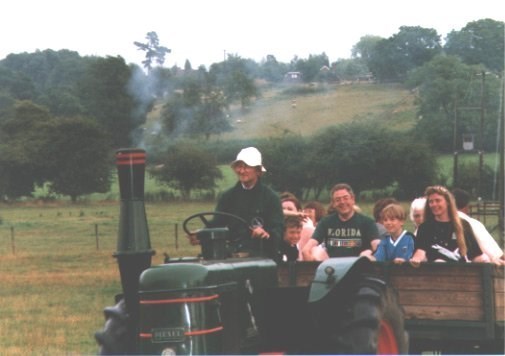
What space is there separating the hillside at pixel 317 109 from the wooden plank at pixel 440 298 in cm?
2086

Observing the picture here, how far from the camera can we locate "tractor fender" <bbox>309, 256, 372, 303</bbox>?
28.5ft

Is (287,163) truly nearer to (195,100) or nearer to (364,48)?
(195,100)

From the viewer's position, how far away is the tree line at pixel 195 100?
22281 millimetres

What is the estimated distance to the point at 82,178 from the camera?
31375mm

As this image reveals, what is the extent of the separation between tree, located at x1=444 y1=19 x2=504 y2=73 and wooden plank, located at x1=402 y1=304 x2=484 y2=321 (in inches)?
955

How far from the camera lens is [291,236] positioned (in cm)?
1069

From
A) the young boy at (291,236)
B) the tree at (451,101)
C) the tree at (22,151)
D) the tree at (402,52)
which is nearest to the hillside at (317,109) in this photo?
the tree at (451,101)

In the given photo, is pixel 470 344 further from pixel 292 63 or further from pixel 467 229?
pixel 292 63

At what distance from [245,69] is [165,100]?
11.0ft

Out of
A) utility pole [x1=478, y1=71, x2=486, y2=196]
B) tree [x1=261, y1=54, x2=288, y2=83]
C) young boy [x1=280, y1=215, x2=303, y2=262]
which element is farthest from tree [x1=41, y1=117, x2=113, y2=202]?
young boy [x1=280, y1=215, x2=303, y2=262]

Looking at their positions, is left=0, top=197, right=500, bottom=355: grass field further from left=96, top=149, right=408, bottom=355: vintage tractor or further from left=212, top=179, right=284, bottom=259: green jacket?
left=96, top=149, right=408, bottom=355: vintage tractor

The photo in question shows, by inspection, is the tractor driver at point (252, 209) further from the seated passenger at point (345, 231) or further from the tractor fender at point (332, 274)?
the seated passenger at point (345, 231)

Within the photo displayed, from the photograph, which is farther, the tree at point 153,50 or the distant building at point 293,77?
the distant building at point 293,77

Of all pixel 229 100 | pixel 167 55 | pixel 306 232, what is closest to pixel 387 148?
pixel 229 100
